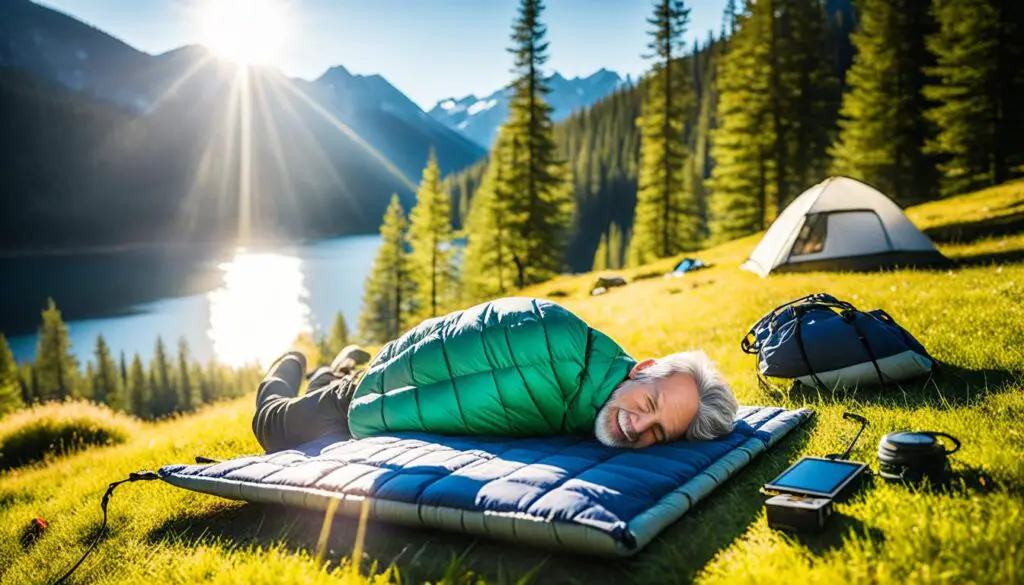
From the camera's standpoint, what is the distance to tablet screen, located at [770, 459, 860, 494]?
2.78 meters

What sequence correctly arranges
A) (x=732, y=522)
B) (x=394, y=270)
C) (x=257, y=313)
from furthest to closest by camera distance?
(x=257, y=313) → (x=394, y=270) → (x=732, y=522)

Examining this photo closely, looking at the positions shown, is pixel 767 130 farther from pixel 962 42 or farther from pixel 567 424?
pixel 567 424

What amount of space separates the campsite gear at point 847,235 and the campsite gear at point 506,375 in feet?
34.9

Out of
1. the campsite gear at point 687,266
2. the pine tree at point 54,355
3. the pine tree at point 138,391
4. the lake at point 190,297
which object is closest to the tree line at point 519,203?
the campsite gear at point 687,266

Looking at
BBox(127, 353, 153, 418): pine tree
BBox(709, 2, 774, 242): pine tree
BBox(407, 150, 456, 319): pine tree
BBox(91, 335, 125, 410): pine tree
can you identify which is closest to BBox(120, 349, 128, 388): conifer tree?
BBox(127, 353, 153, 418): pine tree

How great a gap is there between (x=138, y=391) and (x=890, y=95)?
87.0 m

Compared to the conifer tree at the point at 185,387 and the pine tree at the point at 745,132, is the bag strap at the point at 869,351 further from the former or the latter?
the conifer tree at the point at 185,387

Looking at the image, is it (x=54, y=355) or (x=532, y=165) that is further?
(x=54, y=355)

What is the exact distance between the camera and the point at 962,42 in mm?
26859

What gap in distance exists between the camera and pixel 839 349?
16.1ft

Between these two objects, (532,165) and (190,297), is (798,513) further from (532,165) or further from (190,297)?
(190,297)

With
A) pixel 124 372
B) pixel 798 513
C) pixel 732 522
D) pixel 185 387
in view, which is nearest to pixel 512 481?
pixel 732 522

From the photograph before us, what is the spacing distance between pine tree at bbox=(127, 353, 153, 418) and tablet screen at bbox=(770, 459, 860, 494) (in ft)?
290

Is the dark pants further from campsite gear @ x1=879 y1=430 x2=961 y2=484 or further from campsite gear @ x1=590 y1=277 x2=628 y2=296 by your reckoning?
campsite gear @ x1=590 y1=277 x2=628 y2=296
